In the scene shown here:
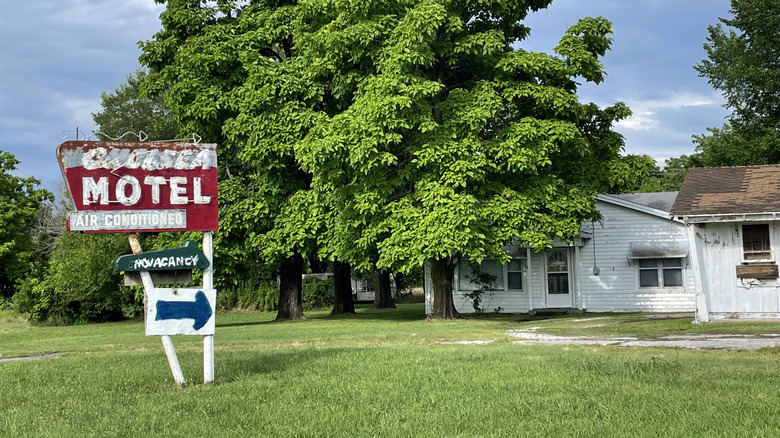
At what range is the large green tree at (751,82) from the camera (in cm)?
4218

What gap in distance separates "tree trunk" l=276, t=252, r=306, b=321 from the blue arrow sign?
19902 millimetres

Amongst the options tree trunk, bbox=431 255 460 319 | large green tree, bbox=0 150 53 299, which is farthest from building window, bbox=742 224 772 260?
large green tree, bbox=0 150 53 299

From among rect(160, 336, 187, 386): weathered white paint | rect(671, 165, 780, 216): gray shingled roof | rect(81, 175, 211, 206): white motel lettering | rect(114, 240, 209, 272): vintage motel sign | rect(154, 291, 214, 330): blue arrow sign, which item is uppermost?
rect(671, 165, 780, 216): gray shingled roof

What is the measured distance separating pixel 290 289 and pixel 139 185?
20.9 metres

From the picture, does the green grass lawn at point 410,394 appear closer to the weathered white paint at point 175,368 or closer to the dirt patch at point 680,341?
the weathered white paint at point 175,368

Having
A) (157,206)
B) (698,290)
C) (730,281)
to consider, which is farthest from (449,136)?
(157,206)

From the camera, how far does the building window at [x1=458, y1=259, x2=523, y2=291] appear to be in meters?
30.7

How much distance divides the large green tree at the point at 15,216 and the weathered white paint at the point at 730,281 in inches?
1627

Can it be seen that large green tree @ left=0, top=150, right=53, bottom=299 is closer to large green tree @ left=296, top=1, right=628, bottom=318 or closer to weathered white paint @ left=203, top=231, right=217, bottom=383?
large green tree @ left=296, top=1, right=628, bottom=318

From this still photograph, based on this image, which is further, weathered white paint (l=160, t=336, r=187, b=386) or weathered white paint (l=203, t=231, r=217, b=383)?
weathered white paint (l=203, t=231, r=217, b=383)

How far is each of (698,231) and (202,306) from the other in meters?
14.6

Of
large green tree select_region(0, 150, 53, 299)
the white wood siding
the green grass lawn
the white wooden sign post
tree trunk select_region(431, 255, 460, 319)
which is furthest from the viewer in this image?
large green tree select_region(0, 150, 53, 299)

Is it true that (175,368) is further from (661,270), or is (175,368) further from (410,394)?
(661,270)

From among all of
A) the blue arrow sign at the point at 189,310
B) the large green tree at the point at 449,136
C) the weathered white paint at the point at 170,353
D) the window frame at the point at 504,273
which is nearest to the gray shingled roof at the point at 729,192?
the large green tree at the point at 449,136
